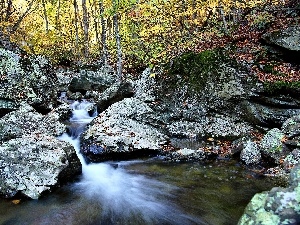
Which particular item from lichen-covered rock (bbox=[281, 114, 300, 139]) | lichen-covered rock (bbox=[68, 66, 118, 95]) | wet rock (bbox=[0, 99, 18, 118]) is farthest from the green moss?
wet rock (bbox=[0, 99, 18, 118])

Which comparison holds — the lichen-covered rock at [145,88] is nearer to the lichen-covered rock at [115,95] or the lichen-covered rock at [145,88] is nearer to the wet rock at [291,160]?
the lichen-covered rock at [115,95]

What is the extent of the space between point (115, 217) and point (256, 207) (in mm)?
3434

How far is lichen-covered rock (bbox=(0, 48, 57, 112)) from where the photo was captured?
11711mm

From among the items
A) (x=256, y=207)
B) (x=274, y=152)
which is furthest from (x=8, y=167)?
(x=274, y=152)

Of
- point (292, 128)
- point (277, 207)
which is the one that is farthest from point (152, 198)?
point (292, 128)

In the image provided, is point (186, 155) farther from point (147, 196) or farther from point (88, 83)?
point (88, 83)

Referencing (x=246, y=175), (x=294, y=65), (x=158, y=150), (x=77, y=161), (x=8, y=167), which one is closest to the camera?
(x=8, y=167)

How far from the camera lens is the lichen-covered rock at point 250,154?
27.1ft

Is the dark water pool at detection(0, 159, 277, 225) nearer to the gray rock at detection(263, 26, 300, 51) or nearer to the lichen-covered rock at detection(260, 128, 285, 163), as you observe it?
the lichen-covered rock at detection(260, 128, 285, 163)

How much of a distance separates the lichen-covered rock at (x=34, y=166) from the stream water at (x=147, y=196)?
28cm

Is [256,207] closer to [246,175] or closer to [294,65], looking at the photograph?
[246,175]

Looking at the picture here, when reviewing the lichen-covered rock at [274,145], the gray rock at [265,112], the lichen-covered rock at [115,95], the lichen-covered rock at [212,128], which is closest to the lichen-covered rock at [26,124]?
Result: the lichen-covered rock at [115,95]

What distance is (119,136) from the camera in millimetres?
9438

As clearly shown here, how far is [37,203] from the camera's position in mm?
6535
